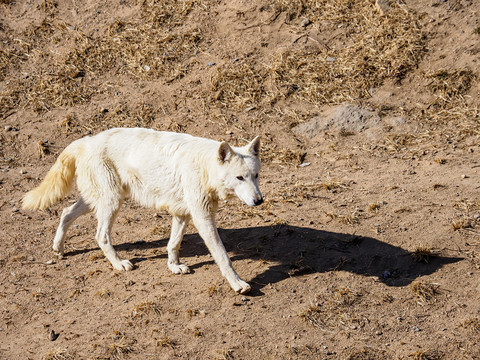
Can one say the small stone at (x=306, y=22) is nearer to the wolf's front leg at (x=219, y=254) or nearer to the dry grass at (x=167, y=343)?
the wolf's front leg at (x=219, y=254)

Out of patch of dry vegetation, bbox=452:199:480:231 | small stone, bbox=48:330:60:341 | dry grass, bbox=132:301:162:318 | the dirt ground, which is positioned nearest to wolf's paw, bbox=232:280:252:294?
the dirt ground

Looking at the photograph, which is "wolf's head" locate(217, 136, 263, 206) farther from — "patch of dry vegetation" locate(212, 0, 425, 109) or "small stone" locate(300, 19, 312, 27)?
"small stone" locate(300, 19, 312, 27)

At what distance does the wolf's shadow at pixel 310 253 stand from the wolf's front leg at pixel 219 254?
0.35 meters

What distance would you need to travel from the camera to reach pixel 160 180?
7.29 metres

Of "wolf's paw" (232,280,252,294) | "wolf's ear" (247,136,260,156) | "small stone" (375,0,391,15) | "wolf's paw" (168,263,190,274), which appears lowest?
"wolf's paw" (168,263,190,274)

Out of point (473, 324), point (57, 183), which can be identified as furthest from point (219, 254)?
point (473, 324)

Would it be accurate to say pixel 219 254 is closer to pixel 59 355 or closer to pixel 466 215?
pixel 59 355

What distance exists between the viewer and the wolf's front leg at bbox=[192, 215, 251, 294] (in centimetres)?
677

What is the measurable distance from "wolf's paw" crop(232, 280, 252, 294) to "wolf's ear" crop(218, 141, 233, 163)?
1.48 meters

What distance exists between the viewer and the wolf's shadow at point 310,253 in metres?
7.14

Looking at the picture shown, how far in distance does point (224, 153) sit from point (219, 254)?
4.05 feet

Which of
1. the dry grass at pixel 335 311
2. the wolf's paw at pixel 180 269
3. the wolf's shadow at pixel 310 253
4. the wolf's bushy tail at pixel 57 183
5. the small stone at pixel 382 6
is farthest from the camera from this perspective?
Answer: the small stone at pixel 382 6

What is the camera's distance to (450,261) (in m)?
7.12

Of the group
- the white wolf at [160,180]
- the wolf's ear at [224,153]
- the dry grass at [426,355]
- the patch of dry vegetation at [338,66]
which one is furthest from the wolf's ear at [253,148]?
the patch of dry vegetation at [338,66]
